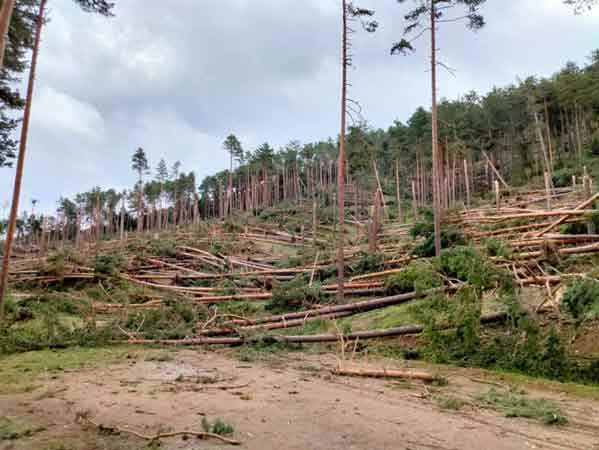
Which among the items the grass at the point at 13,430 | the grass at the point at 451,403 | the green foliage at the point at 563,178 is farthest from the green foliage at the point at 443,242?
the green foliage at the point at 563,178

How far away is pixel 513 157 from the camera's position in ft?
131

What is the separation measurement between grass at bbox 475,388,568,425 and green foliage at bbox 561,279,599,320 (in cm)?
188

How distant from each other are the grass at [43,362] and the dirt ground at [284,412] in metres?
0.37

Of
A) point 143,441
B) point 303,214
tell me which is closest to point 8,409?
point 143,441

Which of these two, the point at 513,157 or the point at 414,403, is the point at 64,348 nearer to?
the point at 414,403

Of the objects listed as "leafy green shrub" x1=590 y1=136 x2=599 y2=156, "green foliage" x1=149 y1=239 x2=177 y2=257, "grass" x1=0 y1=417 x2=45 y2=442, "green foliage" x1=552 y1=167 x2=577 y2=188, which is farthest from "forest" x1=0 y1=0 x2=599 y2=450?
"leafy green shrub" x1=590 y1=136 x2=599 y2=156

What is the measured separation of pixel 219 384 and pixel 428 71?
1325cm

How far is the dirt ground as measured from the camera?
3.66m

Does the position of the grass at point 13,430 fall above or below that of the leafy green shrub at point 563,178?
below

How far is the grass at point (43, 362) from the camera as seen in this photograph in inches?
244

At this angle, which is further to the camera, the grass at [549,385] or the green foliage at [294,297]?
the green foliage at [294,297]

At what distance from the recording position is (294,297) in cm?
1367

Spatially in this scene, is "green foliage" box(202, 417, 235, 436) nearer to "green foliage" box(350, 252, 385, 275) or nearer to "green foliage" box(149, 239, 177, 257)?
"green foliage" box(350, 252, 385, 275)

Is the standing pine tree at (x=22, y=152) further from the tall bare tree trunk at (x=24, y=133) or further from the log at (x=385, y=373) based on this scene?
the log at (x=385, y=373)
